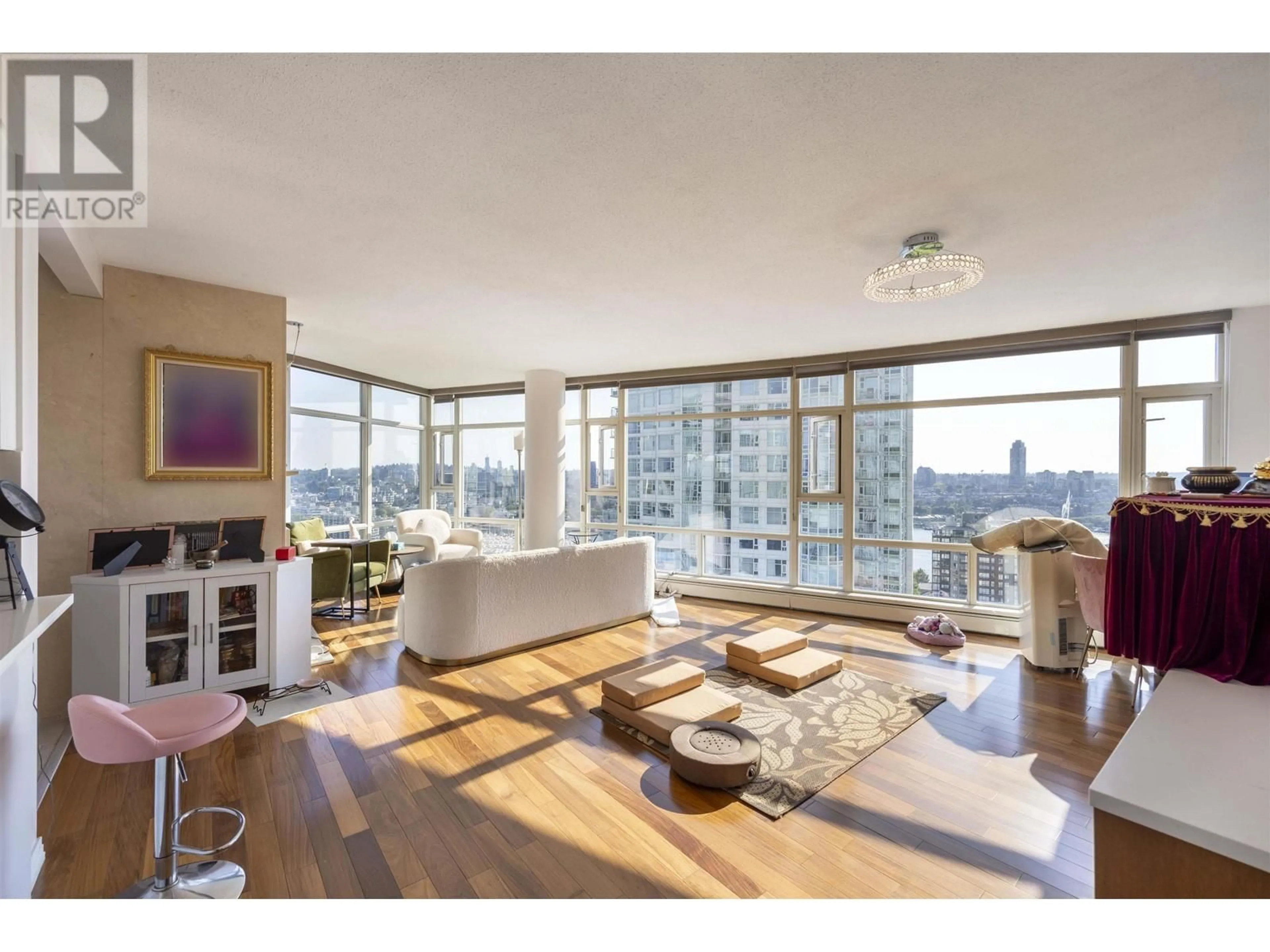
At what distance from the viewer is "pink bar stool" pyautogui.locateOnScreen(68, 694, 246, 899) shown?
59.7 inches

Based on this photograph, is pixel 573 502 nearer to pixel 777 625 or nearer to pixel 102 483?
pixel 777 625

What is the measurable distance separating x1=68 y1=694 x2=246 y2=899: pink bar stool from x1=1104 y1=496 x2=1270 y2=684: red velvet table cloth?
129 inches

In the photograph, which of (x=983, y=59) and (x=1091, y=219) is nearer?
(x=983, y=59)

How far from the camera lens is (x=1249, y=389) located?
3723mm

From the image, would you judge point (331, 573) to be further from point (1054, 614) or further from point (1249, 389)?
point (1249, 389)

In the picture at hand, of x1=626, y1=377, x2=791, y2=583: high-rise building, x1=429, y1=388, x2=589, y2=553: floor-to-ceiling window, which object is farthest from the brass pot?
Result: x1=429, y1=388, x2=589, y2=553: floor-to-ceiling window

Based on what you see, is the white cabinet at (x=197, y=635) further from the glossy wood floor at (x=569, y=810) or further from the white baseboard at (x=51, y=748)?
the glossy wood floor at (x=569, y=810)

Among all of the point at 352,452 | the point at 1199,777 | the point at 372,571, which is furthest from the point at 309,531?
the point at 1199,777

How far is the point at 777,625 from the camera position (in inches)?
200

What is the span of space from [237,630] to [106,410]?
4.98ft

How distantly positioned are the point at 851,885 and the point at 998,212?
2.82 meters

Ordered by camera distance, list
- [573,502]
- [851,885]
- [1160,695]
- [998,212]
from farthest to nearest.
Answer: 1. [573,502]
2. [998,212]
3. [851,885]
4. [1160,695]

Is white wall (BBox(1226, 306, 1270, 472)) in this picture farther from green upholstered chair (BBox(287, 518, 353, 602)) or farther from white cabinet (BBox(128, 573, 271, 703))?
green upholstered chair (BBox(287, 518, 353, 602))

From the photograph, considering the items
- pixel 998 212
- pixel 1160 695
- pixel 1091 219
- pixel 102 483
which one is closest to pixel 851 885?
pixel 1160 695
